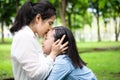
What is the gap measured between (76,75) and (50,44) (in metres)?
0.45

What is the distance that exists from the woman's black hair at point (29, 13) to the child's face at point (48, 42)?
0.20m

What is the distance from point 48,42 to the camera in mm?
4496

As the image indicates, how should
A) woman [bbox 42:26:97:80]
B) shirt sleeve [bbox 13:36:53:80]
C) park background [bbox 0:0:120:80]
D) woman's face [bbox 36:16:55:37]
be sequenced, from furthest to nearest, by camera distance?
park background [bbox 0:0:120:80]
woman's face [bbox 36:16:55:37]
woman [bbox 42:26:97:80]
shirt sleeve [bbox 13:36:53:80]

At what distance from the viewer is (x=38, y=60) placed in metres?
4.23

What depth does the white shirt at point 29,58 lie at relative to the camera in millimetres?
4180

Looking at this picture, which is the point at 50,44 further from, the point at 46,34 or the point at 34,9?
the point at 34,9

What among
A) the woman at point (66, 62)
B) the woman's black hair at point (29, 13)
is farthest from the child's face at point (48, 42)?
the woman's black hair at point (29, 13)

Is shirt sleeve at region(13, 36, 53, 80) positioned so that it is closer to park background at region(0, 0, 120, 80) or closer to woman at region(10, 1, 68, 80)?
woman at region(10, 1, 68, 80)

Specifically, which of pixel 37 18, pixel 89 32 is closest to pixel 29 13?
pixel 37 18

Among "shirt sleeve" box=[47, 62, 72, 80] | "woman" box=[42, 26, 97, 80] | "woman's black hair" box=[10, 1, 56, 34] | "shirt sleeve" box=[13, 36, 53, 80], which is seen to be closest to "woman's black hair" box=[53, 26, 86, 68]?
"woman" box=[42, 26, 97, 80]

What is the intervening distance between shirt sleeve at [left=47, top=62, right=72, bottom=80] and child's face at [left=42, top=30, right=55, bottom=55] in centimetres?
24

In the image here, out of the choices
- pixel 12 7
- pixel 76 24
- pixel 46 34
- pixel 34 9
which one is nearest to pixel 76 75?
pixel 46 34

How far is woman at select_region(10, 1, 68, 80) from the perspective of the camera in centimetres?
419

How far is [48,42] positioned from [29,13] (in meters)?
0.39
